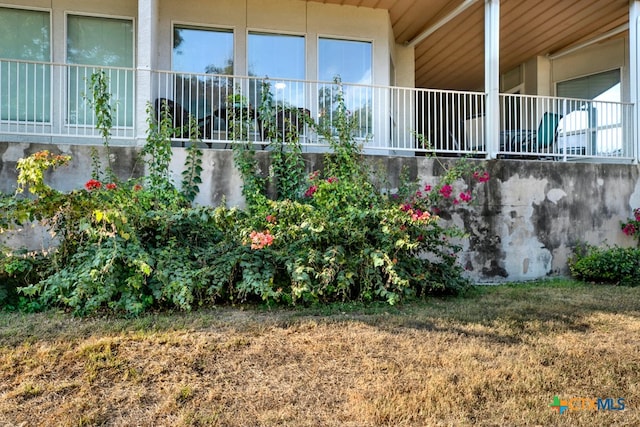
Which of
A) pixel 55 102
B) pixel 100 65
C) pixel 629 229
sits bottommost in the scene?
pixel 629 229

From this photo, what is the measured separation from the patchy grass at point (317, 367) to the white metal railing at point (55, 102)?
3714 mm

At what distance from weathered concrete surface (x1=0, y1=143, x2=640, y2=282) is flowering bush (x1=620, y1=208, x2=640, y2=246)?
8cm

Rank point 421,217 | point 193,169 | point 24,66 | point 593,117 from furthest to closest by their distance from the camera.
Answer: point 593,117 < point 24,66 < point 193,169 < point 421,217

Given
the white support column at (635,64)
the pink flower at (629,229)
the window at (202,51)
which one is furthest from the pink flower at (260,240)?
the white support column at (635,64)

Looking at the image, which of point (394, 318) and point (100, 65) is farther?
point (100, 65)

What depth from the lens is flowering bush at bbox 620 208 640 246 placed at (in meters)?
6.53

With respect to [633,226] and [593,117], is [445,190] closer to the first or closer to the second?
[633,226]

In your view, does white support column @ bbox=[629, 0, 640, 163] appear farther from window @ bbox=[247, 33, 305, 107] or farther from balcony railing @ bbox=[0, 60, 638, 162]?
window @ bbox=[247, 33, 305, 107]

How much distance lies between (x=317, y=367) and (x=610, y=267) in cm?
500

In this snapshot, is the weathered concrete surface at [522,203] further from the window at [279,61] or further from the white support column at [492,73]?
the window at [279,61]

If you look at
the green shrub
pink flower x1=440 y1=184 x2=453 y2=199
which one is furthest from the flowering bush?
pink flower x1=440 y1=184 x2=453 y2=199

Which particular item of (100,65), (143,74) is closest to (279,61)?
(143,74)

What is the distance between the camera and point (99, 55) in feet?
22.4

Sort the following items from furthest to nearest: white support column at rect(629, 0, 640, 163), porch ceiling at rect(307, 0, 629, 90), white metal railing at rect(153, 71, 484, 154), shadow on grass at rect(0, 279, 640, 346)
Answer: porch ceiling at rect(307, 0, 629, 90) → white support column at rect(629, 0, 640, 163) → white metal railing at rect(153, 71, 484, 154) → shadow on grass at rect(0, 279, 640, 346)
